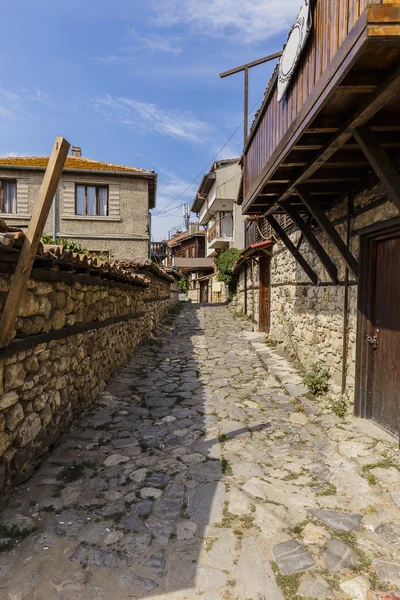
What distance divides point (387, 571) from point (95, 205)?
15.5 metres

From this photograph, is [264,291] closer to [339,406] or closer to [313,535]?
[339,406]

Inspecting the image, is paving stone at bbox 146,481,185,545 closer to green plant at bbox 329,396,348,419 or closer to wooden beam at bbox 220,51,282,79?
green plant at bbox 329,396,348,419

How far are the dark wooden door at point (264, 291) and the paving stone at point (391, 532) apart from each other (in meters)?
9.49

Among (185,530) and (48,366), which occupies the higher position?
(48,366)

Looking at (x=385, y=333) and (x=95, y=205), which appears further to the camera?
(x=95, y=205)

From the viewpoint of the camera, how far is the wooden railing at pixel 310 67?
8.96 ft

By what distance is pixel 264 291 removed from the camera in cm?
1267

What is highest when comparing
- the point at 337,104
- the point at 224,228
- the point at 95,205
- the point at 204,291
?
the point at 224,228

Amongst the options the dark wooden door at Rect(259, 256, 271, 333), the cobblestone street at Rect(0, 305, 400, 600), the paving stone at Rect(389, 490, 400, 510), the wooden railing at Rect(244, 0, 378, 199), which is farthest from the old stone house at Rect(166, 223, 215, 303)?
the paving stone at Rect(389, 490, 400, 510)

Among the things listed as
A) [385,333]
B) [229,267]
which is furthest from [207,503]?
[229,267]

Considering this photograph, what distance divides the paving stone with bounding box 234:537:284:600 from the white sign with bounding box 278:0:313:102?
4259mm

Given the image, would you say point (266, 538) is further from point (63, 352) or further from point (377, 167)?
point (377, 167)

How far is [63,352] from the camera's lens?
4.06 m

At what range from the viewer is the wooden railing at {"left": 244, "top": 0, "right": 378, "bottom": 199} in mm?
2730
